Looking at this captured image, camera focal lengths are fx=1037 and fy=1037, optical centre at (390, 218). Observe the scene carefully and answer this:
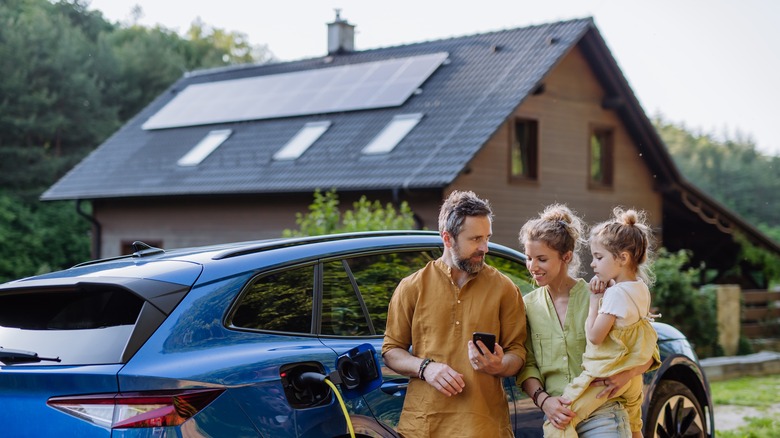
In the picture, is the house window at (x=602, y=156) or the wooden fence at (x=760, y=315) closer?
the wooden fence at (x=760, y=315)

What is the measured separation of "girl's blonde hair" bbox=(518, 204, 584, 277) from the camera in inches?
168

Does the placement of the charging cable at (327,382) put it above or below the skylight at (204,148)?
below

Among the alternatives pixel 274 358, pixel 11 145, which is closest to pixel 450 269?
pixel 274 358

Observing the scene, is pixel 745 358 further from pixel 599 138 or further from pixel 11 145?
pixel 11 145

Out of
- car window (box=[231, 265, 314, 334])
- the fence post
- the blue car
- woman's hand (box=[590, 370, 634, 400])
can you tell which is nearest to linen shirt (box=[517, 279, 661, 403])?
woman's hand (box=[590, 370, 634, 400])

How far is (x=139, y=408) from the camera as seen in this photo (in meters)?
3.67

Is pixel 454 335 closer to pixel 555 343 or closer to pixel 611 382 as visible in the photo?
pixel 555 343

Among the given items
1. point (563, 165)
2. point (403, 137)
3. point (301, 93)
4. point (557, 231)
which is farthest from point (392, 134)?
point (557, 231)

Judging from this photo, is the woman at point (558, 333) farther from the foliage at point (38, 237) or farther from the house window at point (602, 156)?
the foliage at point (38, 237)

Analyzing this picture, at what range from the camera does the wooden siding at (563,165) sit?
20.6 metres

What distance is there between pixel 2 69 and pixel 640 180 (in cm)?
2782

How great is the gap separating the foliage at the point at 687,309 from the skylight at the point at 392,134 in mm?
6526

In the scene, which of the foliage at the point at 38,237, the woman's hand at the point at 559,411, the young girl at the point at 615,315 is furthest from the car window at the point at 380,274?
the foliage at the point at 38,237

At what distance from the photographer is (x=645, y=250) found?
4.32m
